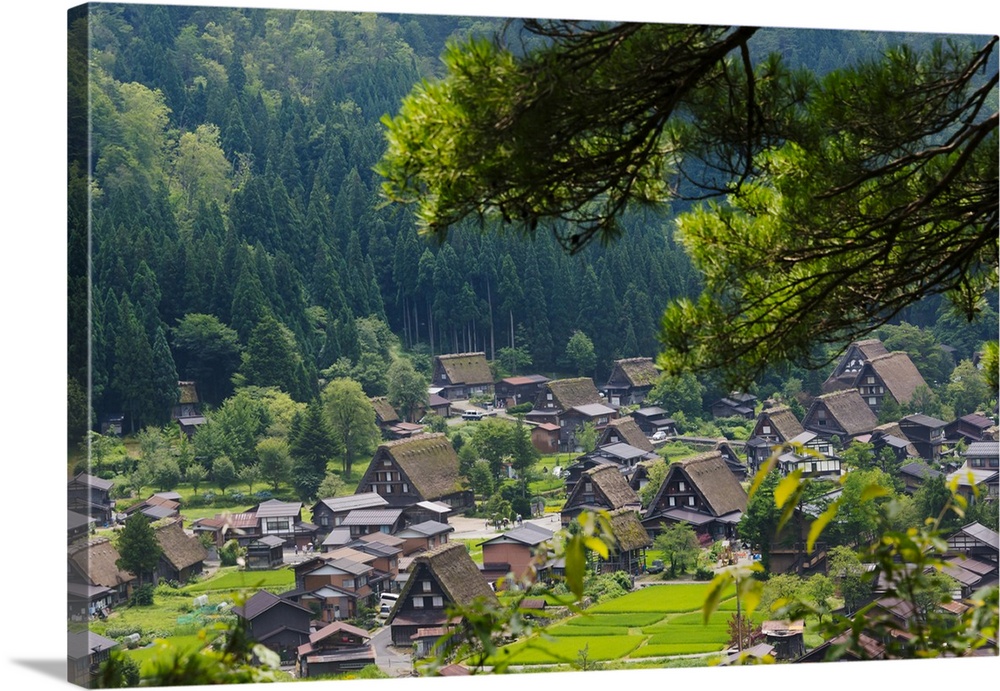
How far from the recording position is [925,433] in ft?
20.2

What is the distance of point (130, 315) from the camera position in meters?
4.89

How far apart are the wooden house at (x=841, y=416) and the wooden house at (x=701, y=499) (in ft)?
1.80

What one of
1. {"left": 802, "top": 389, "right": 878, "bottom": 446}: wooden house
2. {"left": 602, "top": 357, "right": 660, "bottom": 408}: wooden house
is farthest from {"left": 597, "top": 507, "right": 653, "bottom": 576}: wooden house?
{"left": 802, "top": 389, "right": 878, "bottom": 446}: wooden house

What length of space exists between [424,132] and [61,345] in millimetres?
1730

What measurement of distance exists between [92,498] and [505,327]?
2093 millimetres

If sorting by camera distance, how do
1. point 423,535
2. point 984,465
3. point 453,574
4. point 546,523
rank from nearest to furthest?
1. point 453,574
2. point 423,535
3. point 546,523
4. point 984,465

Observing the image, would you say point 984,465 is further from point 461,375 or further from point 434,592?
point 434,592

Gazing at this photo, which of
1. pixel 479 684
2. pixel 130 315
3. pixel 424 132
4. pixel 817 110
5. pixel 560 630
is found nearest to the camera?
pixel 424 132

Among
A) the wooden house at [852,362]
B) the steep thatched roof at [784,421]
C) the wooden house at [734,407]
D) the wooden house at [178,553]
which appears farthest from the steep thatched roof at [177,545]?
the wooden house at [852,362]

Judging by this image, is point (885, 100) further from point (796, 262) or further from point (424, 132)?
point (424, 132)

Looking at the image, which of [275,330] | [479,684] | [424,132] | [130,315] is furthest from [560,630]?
[424,132]

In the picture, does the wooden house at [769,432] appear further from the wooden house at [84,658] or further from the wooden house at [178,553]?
the wooden house at [84,658]

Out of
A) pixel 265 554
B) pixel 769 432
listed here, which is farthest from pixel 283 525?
pixel 769 432

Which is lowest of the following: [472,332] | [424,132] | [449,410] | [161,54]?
[449,410]
